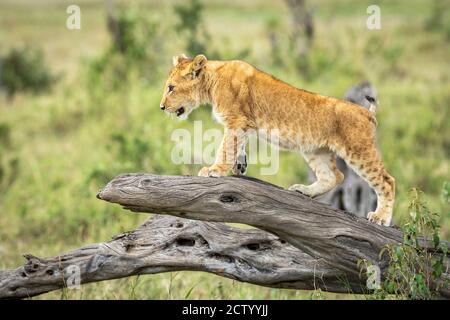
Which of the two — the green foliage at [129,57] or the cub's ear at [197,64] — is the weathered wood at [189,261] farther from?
the green foliage at [129,57]

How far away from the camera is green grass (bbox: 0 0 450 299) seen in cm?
1122

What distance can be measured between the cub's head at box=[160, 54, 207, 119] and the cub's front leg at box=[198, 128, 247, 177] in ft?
1.67

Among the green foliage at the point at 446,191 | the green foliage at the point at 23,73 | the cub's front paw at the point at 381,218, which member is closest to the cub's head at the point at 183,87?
the cub's front paw at the point at 381,218

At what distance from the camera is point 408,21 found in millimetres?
26672

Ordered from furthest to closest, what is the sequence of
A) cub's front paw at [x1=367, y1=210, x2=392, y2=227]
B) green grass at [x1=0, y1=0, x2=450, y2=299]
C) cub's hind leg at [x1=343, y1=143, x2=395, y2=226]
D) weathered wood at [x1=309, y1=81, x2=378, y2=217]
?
green grass at [x1=0, y1=0, x2=450, y2=299] < weathered wood at [x1=309, y1=81, x2=378, y2=217] < cub's front paw at [x1=367, y1=210, x2=392, y2=227] < cub's hind leg at [x1=343, y1=143, x2=395, y2=226]

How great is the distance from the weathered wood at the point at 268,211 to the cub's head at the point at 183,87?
0.97m

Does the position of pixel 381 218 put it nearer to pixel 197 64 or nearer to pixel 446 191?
pixel 446 191

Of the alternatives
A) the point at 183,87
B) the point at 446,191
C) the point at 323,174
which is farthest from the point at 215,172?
the point at 446,191

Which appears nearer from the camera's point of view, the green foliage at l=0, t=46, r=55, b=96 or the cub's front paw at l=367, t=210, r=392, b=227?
the cub's front paw at l=367, t=210, r=392, b=227

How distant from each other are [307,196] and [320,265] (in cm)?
57

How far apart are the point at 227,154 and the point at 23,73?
15285 millimetres

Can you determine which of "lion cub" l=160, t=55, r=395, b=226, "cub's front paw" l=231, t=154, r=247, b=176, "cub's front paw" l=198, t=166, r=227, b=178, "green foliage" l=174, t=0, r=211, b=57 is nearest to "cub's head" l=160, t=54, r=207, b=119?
"lion cub" l=160, t=55, r=395, b=226

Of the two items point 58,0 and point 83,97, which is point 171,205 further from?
point 58,0

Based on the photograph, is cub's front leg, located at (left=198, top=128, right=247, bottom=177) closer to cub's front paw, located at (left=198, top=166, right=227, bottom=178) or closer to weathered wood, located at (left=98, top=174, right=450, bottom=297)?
cub's front paw, located at (left=198, top=166, right=227, bottom=178)
